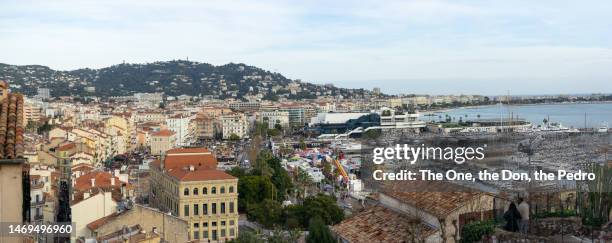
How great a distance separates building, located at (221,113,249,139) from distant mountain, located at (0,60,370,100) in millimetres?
60287

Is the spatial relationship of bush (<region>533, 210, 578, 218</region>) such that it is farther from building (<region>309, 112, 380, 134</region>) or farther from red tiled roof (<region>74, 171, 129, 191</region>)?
building (<region>309, 112, 380, 134</region>)

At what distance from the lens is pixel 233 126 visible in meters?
69.8

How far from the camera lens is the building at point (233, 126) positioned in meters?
69.3

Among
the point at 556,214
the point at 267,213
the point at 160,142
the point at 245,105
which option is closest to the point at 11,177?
the point at 556,214

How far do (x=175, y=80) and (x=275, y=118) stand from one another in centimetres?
7882

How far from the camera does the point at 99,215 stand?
14938 millimetres

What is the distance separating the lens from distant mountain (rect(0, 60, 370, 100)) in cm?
13927

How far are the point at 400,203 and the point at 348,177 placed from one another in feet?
69.5

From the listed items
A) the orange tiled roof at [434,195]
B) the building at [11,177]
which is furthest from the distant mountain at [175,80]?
the building at [11,177]

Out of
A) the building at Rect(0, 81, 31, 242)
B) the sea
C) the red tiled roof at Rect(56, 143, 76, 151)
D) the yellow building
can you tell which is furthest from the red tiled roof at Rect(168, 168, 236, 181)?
the sea

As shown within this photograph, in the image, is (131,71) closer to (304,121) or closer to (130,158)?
(304,121)

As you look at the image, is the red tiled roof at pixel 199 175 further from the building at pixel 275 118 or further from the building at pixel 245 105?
the building at pixel 245 105

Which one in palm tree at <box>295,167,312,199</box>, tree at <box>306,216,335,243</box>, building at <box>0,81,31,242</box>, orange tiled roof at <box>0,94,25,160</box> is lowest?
palm tree at <box>295,167,312,199</box>

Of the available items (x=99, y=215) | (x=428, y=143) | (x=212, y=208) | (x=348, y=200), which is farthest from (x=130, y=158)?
(x=428, y=143)
